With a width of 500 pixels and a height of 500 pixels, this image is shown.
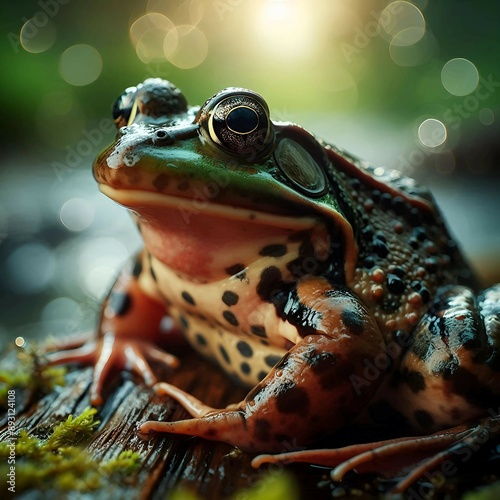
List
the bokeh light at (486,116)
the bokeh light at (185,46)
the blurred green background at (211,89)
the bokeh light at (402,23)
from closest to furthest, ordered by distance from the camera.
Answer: the blurred green background at (211,89), the bokeh light at (185,46), the bokeh light at (402,23), the bokeh light at (486,116)

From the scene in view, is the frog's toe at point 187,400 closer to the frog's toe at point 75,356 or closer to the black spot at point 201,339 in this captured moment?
the black spot at point 201,339

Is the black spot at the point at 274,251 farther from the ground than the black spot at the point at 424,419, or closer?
farther from the ground

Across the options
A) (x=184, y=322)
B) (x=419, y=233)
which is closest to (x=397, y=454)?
(x=419, y=233)

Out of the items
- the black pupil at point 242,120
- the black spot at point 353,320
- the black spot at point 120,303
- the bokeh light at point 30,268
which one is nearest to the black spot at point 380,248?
the black spot at point 353,320

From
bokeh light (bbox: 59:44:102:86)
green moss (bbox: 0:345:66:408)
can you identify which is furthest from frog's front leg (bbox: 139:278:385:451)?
bokeh light (bbox: 59:44:102:86)

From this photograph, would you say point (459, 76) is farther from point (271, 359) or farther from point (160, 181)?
point (160, 181)

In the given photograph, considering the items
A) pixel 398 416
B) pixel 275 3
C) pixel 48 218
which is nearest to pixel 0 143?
pixel 48 218

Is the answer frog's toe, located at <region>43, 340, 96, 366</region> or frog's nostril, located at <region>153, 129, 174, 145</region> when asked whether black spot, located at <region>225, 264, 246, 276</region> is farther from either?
frog's toe, located at <region>43, 340, 96, 366</region>

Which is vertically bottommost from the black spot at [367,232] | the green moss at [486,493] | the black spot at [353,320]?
the green moss at [486,493]

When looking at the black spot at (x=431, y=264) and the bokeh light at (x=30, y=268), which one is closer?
the black spot at (x=431, y=264)
